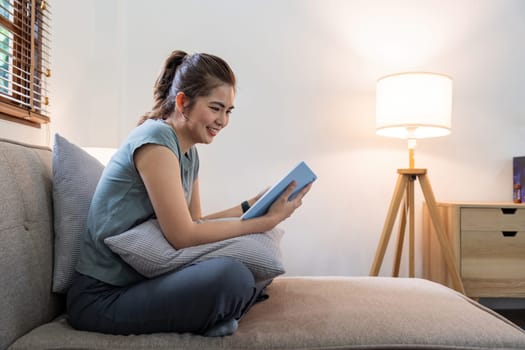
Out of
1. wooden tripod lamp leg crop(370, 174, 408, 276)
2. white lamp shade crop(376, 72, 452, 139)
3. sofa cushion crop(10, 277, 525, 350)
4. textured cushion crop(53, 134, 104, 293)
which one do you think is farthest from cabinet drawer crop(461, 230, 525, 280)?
textured cushion crop(53, 134, 104, 293)

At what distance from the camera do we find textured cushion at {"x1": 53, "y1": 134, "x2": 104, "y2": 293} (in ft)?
3.65

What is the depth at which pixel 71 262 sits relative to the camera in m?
1.12

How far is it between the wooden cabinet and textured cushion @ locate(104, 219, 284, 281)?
5.04 feet

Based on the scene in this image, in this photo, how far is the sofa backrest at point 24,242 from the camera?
93 cm

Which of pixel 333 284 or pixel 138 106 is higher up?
pixel 138 106

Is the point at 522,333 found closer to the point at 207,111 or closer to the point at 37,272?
the point at 207,111

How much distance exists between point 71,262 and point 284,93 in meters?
1.79

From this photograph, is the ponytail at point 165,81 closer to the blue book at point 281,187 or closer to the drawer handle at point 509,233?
the blue book at point 281,187

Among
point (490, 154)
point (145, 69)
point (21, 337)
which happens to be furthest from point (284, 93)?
point (21, 337)

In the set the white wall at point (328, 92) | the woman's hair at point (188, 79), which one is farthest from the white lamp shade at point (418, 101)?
the woman's hair at point (188, 79)

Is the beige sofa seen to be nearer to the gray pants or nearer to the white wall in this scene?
the gray pants

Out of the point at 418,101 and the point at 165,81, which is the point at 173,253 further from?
the point at 418,101

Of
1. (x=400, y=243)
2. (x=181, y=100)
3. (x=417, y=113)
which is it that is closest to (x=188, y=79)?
(x=181, y=100)

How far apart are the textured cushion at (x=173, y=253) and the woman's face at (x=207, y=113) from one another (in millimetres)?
386
